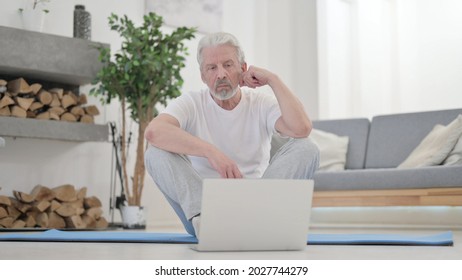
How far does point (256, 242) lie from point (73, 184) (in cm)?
338

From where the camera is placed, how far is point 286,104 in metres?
2.39

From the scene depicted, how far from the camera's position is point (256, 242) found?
6.88 feet

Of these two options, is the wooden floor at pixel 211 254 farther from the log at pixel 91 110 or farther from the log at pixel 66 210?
the log at pixel 91 110

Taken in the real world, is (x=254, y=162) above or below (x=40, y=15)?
below

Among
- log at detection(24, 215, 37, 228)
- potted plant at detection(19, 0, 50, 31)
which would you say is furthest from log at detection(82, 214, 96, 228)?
potted plant at detection(19, 0, 50, 31)

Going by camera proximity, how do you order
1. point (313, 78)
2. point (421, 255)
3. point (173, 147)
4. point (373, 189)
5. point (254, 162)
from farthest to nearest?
point (313, 78) < point (373, 189) < point (254, 162) < point (173, 147) < point (421, 255)

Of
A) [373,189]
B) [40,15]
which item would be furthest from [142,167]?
[373,189]

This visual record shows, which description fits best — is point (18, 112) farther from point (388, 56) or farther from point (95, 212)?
point (388, 56)

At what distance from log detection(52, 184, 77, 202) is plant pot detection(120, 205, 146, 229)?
383 mm

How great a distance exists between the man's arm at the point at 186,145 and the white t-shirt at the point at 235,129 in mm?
196

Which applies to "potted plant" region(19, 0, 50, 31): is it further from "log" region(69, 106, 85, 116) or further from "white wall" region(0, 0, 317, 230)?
"log" region(69, 106, 85, 116)

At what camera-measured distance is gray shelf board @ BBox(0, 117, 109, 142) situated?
4582mm

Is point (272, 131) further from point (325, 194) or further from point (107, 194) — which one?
point (107, 194)

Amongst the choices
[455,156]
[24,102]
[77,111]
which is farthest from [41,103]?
[455,156]
